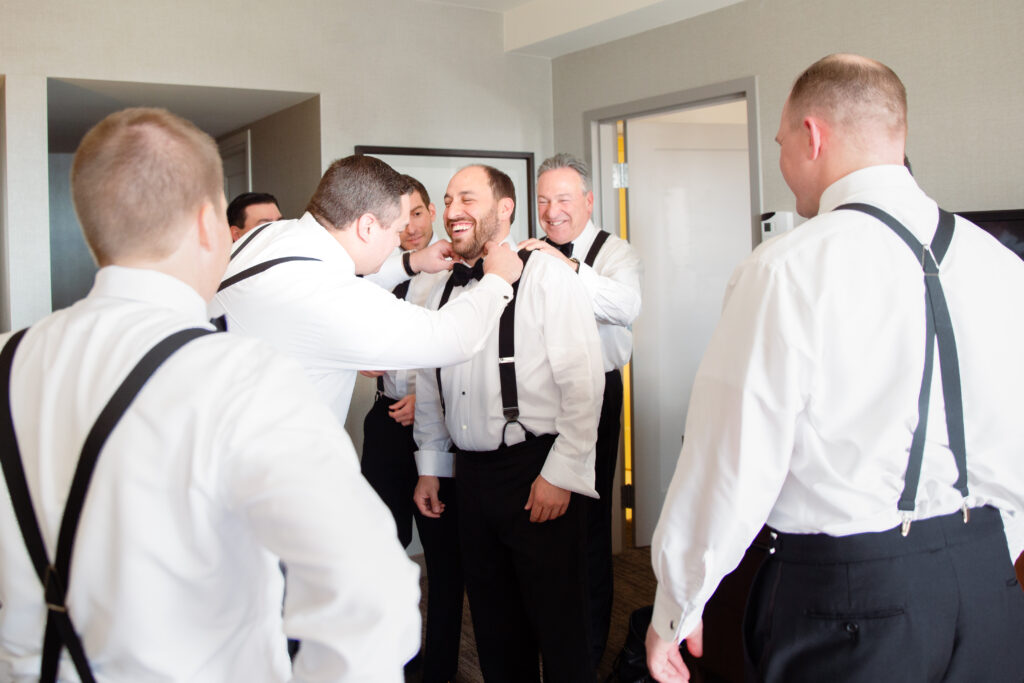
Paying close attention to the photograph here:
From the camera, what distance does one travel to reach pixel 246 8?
3.77 m

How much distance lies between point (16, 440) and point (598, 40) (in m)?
3.81

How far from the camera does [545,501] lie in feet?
7.81

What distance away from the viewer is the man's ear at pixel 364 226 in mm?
2135

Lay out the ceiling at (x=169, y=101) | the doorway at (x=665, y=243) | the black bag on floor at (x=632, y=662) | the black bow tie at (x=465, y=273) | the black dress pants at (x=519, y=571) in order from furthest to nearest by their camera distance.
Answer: the doorway at (x=665, y=243) < the ceiling at (x=169, y=101) < the black bag on floor at (x=632, y=662) < the black bow tie at (x=465, y=273) < the black dress pants at (x=519, y=571)

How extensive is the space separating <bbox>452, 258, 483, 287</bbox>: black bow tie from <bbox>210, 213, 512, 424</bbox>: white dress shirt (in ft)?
2.26

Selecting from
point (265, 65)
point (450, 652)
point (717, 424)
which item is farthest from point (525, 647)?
point (265, 65)

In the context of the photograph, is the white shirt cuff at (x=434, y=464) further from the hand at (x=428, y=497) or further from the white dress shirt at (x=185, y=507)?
the white dress shirt at (x=185, y=507)

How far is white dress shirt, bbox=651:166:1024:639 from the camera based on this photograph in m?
1.39

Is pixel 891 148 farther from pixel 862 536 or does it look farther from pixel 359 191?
pixel 359 191

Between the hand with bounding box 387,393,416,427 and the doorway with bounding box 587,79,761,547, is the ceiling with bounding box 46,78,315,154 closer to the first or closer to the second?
the doorway with bounding box 587,79,761,547

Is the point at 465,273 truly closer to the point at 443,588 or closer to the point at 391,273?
the point at 391,273

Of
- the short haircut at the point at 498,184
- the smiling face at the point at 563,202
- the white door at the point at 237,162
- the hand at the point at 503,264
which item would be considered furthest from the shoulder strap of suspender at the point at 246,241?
the white door at the point at 237,162

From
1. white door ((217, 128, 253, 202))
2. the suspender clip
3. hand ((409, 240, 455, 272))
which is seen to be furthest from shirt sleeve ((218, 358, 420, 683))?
white door ((217, 128, 253, 202))

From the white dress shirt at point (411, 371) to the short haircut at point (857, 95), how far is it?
167 cm
